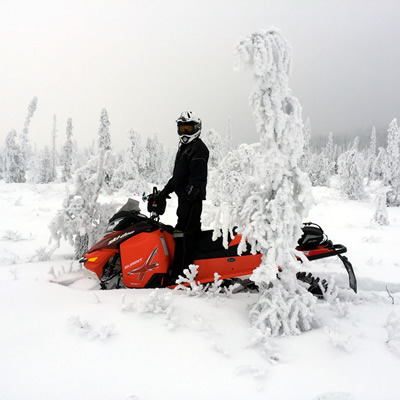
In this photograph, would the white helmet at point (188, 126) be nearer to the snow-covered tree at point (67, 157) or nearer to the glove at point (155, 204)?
the glove at point (155, 204)

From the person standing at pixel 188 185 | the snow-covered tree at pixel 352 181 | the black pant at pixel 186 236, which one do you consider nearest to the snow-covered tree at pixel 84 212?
the person standing at pixel 188 185

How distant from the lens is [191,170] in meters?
3.79

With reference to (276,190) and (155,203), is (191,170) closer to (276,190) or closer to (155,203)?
(155,203)

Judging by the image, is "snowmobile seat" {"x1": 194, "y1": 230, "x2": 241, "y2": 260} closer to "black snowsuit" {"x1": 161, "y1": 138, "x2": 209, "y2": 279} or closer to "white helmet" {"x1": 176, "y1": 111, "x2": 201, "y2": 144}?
"black snowsuit" {"x1": 161, "y1": 138, "x2": 209, "y2": 279}

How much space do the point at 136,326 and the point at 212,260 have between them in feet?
4.42

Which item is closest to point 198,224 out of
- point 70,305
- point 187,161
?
point 187,161

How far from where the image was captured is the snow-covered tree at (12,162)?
33.9 m

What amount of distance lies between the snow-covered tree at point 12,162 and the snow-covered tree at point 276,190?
3791 cm

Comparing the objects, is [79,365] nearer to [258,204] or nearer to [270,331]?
[270,331]

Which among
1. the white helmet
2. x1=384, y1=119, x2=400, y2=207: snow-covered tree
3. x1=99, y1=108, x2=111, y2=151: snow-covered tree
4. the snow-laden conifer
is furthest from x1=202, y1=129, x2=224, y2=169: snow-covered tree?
the white helmet

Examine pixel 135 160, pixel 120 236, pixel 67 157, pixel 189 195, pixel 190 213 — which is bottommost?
pixel 120 236

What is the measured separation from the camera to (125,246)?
3672 millimetres

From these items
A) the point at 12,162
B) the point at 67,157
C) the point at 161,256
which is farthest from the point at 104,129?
the point at 161,256

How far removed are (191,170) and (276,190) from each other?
1.30m
